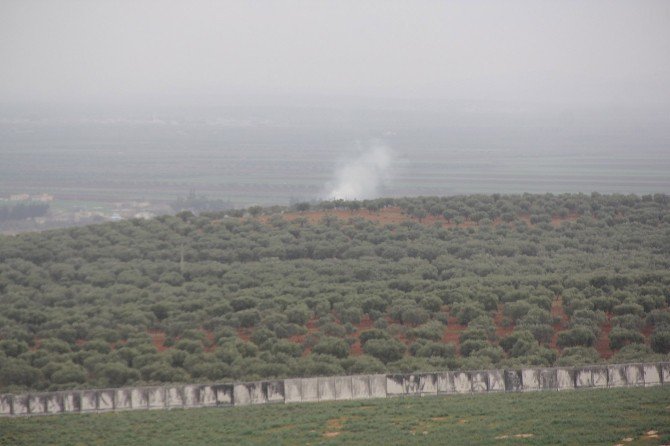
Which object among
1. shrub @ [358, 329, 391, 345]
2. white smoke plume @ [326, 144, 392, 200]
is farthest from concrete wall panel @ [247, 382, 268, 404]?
white smoke plume @ [326, 144, 392, 200]

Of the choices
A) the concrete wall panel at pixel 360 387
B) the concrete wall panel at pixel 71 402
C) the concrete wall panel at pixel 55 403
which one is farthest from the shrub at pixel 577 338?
the concrete wall panel at pixel 55 403

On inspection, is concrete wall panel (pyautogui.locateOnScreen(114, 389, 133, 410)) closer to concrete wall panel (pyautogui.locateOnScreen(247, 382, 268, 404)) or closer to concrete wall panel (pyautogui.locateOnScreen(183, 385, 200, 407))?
concrete wall panel (pyautogui.locateOnScreen(183, 385, 200, 407))

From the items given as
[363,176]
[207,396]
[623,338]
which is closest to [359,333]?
[623,338]

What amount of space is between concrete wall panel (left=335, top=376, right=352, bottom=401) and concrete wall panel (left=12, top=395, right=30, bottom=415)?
5290mm

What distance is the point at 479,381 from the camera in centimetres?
1977

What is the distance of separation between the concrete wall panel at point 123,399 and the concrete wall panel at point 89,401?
343 millimetres

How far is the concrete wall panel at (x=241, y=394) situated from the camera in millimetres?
19641

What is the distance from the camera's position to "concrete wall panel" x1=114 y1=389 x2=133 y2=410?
19734 mm

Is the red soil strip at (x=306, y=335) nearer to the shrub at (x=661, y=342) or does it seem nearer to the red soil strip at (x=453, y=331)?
the red soil strip at (x=453, y=331)

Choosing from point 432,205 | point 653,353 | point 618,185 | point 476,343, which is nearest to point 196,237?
point 432,205

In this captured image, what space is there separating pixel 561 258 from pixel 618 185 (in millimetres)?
54509

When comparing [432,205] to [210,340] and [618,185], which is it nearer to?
[210,340]

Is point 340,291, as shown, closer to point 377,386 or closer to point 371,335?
point 371,335

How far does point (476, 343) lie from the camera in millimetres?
24359
